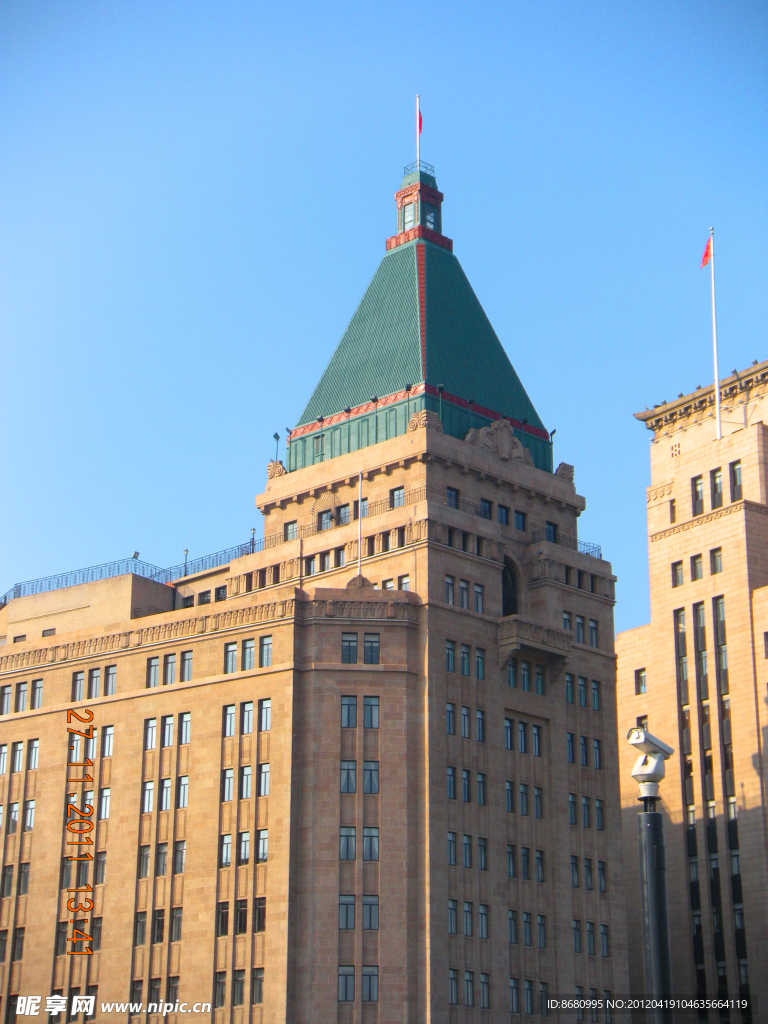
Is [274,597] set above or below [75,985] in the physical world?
above

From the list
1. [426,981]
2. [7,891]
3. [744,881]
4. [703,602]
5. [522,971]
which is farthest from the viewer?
[703,602]

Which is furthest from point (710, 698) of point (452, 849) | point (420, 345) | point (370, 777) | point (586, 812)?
point (370, 777)

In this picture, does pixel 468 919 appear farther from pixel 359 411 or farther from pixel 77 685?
pixel 359 411

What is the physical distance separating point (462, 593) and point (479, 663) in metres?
4.23

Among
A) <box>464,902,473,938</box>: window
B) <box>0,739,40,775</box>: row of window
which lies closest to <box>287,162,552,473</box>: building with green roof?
<box>0,739,40,775</box>: row of window

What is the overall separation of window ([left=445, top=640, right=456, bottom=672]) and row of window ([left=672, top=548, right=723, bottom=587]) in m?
31.7

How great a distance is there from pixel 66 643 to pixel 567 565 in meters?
32.4

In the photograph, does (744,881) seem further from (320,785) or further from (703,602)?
(320,785)

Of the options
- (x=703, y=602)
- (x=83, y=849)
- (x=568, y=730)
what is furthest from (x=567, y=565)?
(x=83, y=849)

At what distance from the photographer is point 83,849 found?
290ft

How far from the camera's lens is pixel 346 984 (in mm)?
76688

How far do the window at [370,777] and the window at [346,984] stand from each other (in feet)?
30.8

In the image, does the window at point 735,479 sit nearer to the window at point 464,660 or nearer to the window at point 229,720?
the window at point 464,660

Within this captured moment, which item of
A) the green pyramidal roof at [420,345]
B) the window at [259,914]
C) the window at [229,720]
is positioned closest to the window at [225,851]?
the window at [259,914]
